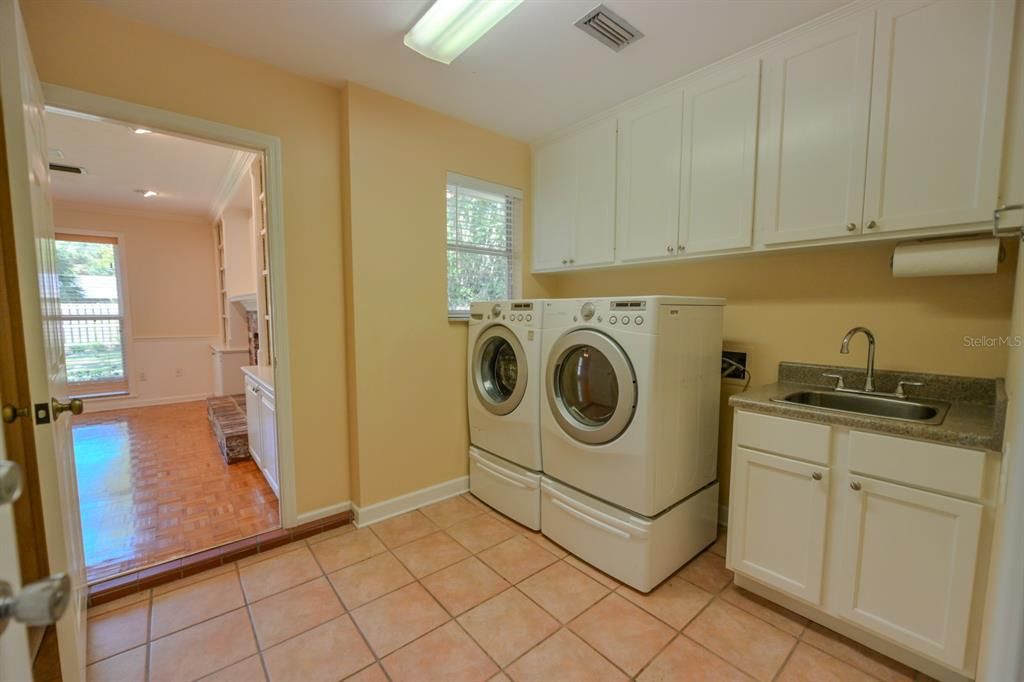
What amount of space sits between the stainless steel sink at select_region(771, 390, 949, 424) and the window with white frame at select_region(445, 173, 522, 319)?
1.88m

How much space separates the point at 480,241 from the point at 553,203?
57cm

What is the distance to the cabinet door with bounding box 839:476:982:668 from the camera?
1242 mm

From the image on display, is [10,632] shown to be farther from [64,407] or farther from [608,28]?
[608,28]

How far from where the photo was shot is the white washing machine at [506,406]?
2.20 meters

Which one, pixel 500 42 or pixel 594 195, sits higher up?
pixel 500 42

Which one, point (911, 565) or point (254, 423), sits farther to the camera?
point (254, 423)

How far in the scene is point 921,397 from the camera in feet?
5.58

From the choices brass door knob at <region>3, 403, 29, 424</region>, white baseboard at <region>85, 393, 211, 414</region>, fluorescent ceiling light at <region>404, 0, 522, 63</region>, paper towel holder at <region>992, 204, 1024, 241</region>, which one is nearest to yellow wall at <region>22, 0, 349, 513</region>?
fluorescent ceiling light at <region>404, 0, 522, 63</region>

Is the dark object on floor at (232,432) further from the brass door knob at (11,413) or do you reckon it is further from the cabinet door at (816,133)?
the cabinet door at (816,133)

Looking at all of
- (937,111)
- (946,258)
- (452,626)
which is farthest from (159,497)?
(937,111)

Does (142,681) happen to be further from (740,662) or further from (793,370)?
(793,370)

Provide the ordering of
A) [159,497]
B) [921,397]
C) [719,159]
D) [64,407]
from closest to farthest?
[64,407]
[921,397]
[719,159]
[159,497]

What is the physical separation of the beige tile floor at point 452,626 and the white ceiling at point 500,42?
2412mm

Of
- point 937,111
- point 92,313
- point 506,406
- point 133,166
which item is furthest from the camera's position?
point 92,313
